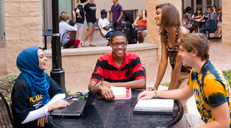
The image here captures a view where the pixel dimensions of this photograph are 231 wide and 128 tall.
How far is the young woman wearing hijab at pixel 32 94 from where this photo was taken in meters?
3.13

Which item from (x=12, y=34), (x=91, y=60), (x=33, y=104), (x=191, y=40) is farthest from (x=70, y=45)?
(x=191, y=40)

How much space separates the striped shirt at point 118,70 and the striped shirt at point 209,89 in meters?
1.32

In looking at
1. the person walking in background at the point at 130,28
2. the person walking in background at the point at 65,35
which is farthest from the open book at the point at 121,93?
the person walking in background at the point at 130,28

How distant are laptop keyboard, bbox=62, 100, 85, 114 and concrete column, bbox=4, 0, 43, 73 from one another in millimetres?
5425

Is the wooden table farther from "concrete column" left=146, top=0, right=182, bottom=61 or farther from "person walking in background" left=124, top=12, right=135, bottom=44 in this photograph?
"person walking in background" left=124, top=12, right=135, bottom=44

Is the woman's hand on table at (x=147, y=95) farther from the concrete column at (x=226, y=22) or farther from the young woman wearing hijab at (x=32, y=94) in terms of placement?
the concrete column at (x=226, y=22)

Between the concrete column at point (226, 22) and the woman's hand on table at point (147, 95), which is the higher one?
the concrete column at point (226, 22)

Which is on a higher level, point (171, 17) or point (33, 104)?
point (171, 17)

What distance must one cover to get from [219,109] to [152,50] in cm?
743

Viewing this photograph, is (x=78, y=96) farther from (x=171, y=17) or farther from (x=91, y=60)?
(x=91, y=60)

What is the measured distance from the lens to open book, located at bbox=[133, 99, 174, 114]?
2984 millimetres

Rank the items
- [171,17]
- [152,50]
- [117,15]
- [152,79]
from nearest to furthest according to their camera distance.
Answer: [171,17] < [152,79] < [152,50] < [117,15]

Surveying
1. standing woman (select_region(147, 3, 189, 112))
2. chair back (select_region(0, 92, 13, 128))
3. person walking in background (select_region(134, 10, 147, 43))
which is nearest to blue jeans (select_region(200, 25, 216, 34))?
person walking in background (select_region(134, 10, 147, 43))

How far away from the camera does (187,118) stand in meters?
3.34
